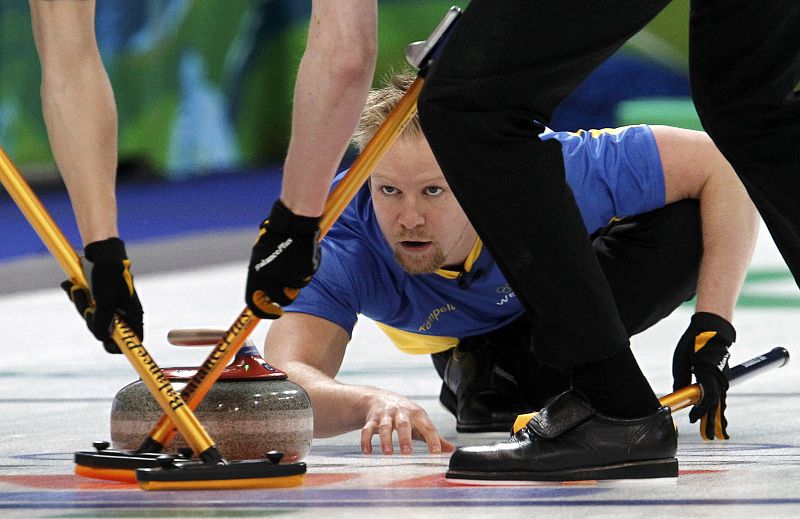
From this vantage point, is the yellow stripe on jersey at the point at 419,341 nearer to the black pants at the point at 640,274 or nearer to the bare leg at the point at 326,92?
the black pants at the point at 640,274

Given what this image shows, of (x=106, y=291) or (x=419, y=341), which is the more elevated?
(x=106, y=291)

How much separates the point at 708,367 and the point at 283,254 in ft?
3.05

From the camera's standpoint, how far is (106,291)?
2205 mm

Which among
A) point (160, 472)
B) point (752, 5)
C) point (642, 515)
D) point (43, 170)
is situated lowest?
point (642, 515)

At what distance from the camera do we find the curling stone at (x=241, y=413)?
2320 millimetres

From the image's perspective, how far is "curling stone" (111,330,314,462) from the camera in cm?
232

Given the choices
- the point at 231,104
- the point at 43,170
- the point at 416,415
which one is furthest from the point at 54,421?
the point at 231,104

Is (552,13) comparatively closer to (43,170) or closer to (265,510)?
(265,510)

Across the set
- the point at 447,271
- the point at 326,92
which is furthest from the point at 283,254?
the point at 447,271

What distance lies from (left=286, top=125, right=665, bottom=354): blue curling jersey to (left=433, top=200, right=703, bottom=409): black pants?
0.05 meters

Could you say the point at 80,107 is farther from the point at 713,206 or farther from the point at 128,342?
the point at 713,206

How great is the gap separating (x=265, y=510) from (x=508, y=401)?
126 centimetres

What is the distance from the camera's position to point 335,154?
2.21 m

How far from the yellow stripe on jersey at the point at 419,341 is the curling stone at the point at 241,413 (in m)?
0.92
